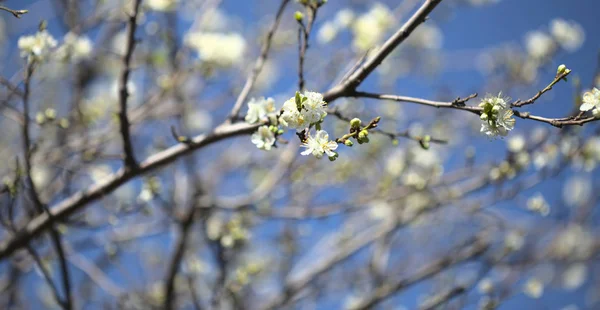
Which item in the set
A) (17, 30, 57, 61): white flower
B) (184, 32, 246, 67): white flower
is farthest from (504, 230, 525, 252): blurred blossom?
(17, 30, 57, 61): white flower

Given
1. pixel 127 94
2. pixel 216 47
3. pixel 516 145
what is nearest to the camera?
pixel 127 94

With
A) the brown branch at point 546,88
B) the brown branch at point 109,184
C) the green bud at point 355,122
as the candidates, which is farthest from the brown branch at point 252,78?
the brown branch at point 546,88

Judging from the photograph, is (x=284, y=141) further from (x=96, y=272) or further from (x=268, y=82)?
(x=268, y=82)

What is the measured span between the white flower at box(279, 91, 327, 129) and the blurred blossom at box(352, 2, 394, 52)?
82.6 inches

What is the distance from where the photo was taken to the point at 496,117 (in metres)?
1.59

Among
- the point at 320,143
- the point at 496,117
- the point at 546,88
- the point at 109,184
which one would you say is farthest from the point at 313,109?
the point at 109,184

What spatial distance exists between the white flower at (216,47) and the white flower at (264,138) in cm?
198

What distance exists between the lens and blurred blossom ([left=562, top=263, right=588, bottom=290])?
6293 millimetres

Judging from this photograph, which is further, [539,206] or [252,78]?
[539,206]

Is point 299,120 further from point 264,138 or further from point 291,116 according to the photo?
point 264,138

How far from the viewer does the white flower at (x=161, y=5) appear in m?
3.43

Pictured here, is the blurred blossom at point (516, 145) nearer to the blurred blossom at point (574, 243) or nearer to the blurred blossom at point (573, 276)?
the blurred blossom at point (574, 243)

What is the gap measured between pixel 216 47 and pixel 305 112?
220cm

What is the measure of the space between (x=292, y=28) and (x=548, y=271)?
4973 millimetres
